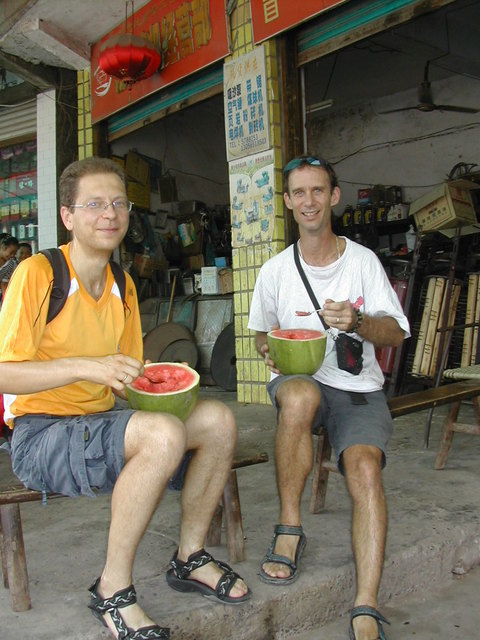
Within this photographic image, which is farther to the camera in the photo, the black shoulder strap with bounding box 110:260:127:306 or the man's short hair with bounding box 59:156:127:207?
the black shoulder strap with bounding box 110:260:127:306

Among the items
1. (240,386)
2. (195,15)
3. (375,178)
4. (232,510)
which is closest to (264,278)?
(232,510)

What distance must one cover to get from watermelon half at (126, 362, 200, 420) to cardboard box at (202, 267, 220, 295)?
5469mm

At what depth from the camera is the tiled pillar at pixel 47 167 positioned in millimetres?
7914

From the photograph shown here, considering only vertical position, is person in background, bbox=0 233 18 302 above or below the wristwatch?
above

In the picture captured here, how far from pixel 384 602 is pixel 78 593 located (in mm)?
1255

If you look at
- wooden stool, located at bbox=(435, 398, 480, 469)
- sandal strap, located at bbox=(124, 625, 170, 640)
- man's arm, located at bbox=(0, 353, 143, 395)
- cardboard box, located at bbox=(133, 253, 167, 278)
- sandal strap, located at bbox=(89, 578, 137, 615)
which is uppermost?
cardboard box, located at bbox=(133, 253, 167, 278)

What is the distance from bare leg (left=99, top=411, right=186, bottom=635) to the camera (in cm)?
196

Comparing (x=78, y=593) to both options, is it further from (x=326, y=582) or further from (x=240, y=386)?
(x=240, y=386)

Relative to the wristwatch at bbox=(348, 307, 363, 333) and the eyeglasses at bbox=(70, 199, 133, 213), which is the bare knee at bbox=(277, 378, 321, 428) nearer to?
the wristwatch at bbox=(348, 307, 363, 333)

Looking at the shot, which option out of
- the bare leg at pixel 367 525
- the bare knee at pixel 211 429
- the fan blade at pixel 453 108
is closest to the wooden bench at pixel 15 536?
the bare knee at pixel 211 429

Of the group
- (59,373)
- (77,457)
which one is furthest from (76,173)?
(77,457)

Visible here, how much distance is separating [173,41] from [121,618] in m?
5.86

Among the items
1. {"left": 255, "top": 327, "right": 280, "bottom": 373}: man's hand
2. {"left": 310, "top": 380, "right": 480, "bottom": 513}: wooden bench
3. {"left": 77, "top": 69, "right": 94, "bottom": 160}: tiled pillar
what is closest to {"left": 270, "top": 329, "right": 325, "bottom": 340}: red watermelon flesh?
{"left": 255, "top": 327, "right": 280, "bottom": 373}: man's hand

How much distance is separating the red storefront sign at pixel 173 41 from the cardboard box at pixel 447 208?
7.79ft
